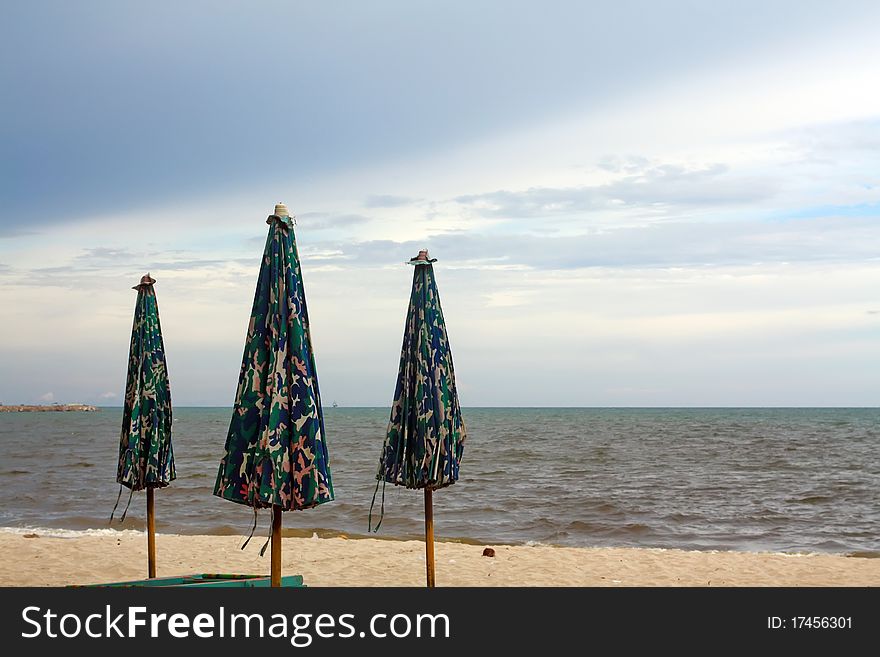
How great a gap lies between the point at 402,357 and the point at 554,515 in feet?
42.5

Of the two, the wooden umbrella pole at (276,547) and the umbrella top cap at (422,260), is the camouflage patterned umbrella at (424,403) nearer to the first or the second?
the umbrella top cap at (422,260)

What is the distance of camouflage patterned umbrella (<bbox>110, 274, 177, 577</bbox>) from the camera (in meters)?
8.70

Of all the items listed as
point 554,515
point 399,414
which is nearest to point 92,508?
point 554,515

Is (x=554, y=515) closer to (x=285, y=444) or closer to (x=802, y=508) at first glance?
(x=802, y=508)

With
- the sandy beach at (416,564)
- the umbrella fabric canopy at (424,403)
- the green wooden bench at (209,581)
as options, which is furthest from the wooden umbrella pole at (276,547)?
the sandy beach at (416,564)

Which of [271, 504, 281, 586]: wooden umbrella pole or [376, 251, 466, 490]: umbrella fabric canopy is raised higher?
[376, 251, 466, 490]: umbrella fabric canopy

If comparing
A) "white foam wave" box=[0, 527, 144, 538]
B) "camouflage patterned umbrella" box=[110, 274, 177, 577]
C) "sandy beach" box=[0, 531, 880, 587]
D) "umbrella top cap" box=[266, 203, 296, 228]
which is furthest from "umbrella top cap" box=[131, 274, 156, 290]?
"white foam wave" box=[0, 527, 144, 538]

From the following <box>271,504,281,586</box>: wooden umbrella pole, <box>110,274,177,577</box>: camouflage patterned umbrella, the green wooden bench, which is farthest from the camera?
<box>110,274,177,577</box>: camouflage patterned umbrella

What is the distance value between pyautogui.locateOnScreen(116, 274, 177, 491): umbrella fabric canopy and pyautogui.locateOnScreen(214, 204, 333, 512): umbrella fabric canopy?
104 inches

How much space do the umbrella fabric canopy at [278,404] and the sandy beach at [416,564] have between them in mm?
5139

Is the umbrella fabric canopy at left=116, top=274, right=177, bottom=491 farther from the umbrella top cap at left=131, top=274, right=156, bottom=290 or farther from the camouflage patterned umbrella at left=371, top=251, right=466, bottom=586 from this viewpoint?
the camouflage patterned umbrella at left=371, top=251, right=466, bottom=586

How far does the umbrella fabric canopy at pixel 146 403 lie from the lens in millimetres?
8703

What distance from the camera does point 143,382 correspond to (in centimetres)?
870

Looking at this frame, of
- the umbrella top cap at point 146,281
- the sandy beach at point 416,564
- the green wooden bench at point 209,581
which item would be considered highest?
the umbrella top cap at point 146,281
